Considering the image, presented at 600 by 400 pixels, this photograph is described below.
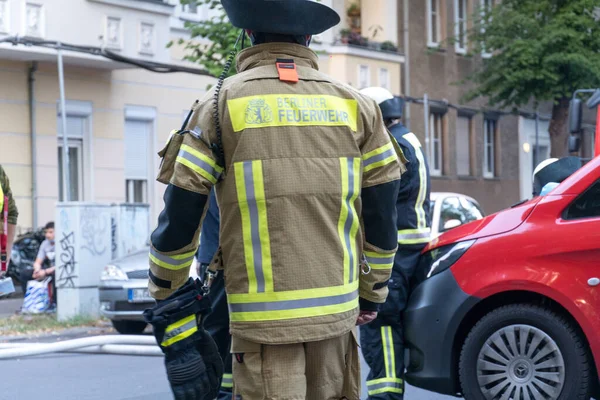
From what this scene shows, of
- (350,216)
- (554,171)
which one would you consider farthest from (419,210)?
(350,216)

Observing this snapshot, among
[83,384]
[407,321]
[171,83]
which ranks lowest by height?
[83,384]

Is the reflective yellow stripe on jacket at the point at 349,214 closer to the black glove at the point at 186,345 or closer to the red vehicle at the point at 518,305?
the black glove at the point at 186,345

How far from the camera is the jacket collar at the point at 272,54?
379 cm

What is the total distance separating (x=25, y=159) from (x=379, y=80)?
11428 mm

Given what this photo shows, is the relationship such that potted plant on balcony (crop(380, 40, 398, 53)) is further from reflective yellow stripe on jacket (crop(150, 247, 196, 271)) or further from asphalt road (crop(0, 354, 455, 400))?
reflective yellow stripe on jacket (crop(150, 247, 196, 271))

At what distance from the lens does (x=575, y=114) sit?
13289mm

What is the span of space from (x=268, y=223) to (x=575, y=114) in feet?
33.5

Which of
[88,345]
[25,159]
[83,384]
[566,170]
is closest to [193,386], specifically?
[566,170]

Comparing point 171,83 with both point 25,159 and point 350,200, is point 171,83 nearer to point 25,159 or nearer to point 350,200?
point 25,159

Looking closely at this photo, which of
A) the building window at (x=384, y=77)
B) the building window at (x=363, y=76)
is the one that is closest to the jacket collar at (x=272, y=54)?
the building window at (x=363, y=76)

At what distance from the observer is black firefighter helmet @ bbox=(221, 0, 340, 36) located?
372cm

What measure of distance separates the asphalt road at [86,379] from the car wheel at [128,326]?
199 cm

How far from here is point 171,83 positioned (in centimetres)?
2238

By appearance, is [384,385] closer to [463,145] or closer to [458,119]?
[458,119]
